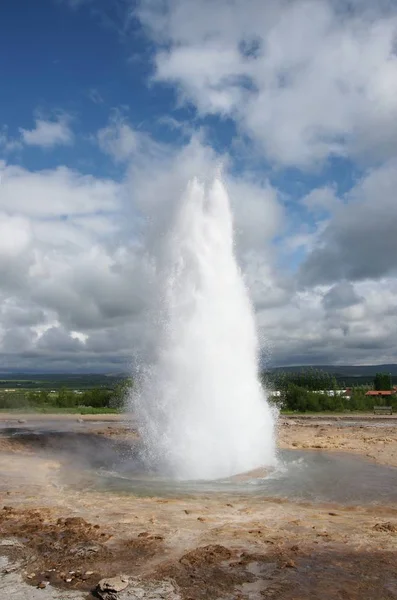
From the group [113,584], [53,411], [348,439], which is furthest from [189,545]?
[53,411]

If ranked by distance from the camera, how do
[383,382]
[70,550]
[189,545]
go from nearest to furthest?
[70,550]
[189,545]
[383,382]

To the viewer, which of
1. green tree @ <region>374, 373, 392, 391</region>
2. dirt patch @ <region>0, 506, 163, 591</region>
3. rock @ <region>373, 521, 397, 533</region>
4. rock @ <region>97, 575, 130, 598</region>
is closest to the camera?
rock @ <region>97, 575, 130, 598</region>

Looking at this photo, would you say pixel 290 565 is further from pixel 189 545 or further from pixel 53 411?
pixel 53 411

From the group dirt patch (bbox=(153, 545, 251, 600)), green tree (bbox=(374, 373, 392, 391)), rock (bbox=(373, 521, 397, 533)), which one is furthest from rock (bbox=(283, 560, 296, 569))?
green tree (bbox=(374, 373, 392, 391))

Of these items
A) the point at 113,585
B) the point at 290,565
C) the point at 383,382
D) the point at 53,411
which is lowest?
A: the point at 290,565

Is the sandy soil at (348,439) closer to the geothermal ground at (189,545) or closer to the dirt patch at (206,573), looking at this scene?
the geothermal ground at (189,545)

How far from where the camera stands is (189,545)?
28.4ft

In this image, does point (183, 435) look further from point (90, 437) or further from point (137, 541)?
point (90, 437)

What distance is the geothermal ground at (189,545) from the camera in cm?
688

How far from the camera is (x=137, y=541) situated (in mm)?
8789

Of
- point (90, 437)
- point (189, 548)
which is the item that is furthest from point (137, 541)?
point (90, 437)

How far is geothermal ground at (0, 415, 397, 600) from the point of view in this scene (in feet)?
22.6

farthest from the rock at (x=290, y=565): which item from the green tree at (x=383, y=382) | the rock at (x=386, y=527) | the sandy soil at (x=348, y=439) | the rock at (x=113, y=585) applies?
the green tree at (x=383, y=382)

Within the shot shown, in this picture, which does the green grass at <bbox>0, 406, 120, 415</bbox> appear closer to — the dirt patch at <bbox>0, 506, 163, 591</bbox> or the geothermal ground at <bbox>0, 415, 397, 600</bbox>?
the geothermal ground at <bbox>0, 415, 397, 600</bbox>
